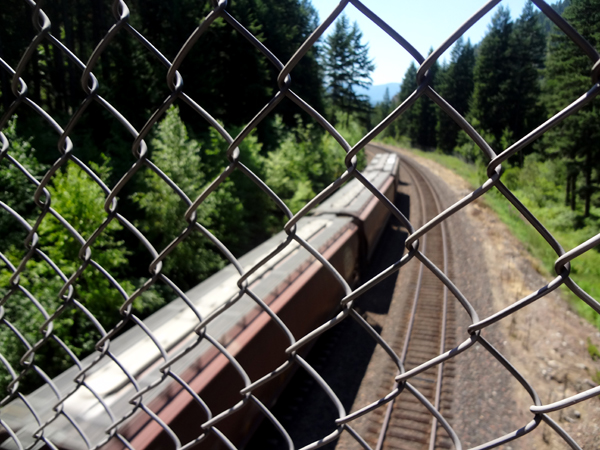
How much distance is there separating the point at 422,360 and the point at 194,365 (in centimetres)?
465

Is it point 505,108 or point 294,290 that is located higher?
point 505,108

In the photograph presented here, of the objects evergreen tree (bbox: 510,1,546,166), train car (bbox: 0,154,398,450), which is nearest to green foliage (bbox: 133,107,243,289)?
train car (bbox: 0,154,398,450)

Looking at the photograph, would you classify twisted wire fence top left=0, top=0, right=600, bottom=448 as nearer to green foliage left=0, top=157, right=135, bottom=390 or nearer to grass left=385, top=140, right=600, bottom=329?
green foliage left=0, top=157, right=135, bottom=390

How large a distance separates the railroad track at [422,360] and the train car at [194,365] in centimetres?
156

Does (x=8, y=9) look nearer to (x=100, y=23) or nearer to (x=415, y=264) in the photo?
(x=100, y=23)

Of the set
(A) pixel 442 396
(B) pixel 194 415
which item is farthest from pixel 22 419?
(A) pixel 442 396

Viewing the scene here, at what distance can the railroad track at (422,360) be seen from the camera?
5.34m

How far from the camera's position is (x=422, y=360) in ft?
23.1

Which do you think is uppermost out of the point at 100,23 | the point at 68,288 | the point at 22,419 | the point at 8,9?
the point at 100,23

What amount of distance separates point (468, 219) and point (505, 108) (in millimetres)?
11775

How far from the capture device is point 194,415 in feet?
11.6

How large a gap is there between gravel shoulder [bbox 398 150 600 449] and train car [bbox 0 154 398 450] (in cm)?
258

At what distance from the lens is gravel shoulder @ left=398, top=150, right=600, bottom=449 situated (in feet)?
16.4

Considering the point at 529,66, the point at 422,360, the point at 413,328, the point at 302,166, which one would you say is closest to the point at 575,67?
the point at 529,66
